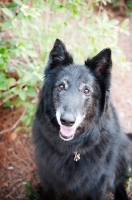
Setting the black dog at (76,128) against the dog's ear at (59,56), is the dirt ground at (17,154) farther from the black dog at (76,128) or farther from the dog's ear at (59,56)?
the dog's ear at (59,56)

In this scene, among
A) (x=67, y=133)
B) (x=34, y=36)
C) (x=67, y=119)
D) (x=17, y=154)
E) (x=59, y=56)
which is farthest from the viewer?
(x=17, y=154)

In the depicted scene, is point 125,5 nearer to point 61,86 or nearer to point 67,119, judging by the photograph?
point 61,86

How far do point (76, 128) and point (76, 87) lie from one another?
0.39 meters

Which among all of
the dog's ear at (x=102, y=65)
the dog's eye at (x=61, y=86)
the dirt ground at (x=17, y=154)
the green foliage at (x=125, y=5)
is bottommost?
the dirt ground at (x=17, y=154)

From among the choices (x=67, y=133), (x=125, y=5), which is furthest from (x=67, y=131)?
(x=125, y=5)

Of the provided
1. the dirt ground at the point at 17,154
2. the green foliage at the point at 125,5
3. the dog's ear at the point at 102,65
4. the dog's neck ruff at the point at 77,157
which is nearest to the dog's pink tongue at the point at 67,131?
the dog's neck ruff at the point at 77,157

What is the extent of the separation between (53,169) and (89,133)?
549mm

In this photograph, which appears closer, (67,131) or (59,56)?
(67,131)

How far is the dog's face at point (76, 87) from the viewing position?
2395 mm

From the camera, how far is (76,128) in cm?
253

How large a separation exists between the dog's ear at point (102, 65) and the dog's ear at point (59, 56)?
0.20m

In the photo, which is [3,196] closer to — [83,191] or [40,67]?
[83,191]

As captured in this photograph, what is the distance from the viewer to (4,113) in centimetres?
424

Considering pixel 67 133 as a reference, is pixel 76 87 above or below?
above
